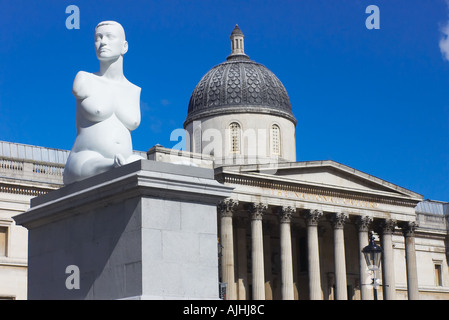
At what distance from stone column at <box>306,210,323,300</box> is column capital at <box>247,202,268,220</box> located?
3.44m

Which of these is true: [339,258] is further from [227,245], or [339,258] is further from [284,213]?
[227,245]

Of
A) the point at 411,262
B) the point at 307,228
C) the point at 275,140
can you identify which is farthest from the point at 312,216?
the point at 411,262

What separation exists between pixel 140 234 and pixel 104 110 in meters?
2.53

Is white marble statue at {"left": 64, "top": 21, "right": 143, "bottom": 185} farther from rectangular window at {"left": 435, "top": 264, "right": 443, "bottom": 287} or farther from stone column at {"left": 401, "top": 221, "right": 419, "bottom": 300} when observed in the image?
rectangular window at {"left": 435, "top": 264, "right": 443, "bottom": 287}

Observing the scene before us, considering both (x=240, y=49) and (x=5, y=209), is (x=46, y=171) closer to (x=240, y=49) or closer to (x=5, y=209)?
(x=5, y=209)

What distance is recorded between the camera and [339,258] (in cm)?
5194

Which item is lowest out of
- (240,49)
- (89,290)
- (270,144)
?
(89,290)

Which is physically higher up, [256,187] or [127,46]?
[256,187]

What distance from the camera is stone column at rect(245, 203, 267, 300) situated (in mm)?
48000

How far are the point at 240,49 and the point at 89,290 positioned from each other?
50665 millimetres

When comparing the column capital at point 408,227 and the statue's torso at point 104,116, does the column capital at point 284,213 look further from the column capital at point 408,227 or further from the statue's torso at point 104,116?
the statue's torso at point 104,116

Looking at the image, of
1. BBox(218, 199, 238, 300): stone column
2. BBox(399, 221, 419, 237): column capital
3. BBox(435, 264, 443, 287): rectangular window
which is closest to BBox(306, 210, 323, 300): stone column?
BBox(218, 199, 238, 300): stone column

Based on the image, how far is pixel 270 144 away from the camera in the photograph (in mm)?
57531

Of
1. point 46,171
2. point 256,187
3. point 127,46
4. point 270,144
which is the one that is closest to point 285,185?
point 256,187
